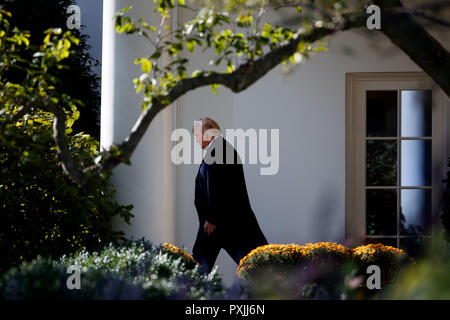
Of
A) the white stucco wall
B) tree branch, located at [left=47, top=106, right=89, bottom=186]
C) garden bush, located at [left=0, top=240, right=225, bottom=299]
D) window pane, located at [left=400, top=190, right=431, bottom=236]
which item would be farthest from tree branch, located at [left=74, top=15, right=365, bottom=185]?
window pane, located at [left=400, top=190, right=431, bottom=236]

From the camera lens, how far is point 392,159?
591cm

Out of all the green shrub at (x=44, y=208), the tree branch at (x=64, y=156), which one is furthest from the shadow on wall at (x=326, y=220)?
the tree branch at (x=64, y=156)

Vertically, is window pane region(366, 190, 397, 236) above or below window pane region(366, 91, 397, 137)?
below

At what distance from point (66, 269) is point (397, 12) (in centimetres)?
228

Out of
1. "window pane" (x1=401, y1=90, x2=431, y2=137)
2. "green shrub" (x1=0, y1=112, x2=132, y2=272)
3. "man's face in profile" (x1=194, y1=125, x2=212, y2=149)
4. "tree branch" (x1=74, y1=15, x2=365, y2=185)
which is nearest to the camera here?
"tree branch" (x1=74, y1=15, x2=365, y2=185)

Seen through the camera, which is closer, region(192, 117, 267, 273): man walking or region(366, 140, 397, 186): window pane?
region(192, 117, 267, 273): man walking

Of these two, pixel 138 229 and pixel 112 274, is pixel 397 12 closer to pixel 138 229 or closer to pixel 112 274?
pixel 112 274

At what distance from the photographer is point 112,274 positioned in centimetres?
297

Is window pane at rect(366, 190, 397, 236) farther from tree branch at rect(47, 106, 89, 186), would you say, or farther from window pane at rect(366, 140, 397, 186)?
tree branch at rect(47, 106, 89, 186)

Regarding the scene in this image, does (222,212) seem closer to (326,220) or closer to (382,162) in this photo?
(326,220)

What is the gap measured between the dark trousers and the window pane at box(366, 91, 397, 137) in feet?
6.58

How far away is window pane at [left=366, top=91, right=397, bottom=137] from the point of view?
5.88 metres

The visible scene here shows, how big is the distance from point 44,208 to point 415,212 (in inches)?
158
